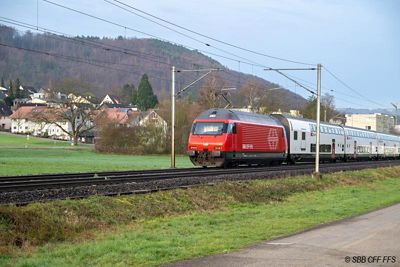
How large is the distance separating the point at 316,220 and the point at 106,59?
139020 mm

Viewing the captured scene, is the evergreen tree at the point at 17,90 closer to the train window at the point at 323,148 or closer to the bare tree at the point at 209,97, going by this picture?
the bare tree at the point at 209,97

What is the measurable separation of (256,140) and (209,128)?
447 cm

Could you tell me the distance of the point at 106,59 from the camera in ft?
491

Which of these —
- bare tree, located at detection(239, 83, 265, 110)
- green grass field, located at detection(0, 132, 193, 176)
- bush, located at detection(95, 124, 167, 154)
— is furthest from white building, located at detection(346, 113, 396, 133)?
green grass field, located at detection(0, 132, 193, 176)

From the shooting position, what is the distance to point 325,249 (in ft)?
33.5

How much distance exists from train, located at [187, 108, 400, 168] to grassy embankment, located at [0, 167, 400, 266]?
10815 mm

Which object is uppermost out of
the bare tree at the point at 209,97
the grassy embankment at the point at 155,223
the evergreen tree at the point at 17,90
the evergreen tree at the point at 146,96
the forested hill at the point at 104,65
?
the forested hill at the point at 104,65

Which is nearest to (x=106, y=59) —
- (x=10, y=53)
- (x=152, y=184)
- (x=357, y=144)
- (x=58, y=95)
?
(x=10, y=53)

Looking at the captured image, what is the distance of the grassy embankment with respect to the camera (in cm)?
1029

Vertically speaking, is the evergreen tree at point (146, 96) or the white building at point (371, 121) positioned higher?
the evergreen tree at point (146, 96)

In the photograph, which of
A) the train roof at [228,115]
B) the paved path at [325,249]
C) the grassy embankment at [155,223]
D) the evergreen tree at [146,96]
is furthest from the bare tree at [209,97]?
the evergreen tree at [146,96]

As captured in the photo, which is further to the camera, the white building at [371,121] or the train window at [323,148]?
the white building at [371,121]

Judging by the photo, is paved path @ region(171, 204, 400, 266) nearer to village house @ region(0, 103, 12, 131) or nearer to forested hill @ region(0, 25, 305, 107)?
forested hill @ region(0, 25, 305, 107)

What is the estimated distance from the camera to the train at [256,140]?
34844mm
